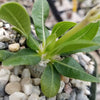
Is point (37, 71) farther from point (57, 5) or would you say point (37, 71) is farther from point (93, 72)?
point (57, 5)

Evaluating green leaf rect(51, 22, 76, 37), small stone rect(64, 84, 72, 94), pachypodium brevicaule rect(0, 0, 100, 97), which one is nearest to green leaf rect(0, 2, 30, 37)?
pachypodium brevicaule rect(0, 0, 100, 97)

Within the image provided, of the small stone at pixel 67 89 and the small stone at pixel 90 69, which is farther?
the small stone at pixel 90 69

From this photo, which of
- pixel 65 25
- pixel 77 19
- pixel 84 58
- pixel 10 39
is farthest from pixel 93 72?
pixel 77 19

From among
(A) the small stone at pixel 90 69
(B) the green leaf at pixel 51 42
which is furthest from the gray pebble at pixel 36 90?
(A) the small stone at pixel 90 69

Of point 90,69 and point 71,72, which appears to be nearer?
point 71,72

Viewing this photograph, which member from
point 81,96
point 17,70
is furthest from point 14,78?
point 81,96

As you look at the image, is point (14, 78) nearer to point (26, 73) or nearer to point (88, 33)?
point (26, 73)

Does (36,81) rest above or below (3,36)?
below

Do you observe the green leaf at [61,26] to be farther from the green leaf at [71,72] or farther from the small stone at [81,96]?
the small stone at [81,96]
